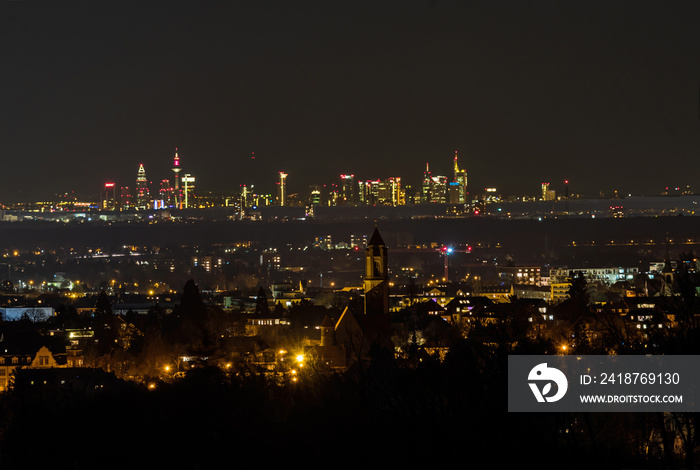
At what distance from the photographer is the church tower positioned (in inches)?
1086

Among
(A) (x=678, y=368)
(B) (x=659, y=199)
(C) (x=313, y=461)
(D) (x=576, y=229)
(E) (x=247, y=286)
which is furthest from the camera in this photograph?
(B) (x=659, y=199)

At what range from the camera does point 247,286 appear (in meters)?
59.2

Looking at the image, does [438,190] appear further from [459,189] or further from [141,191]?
[141,191]

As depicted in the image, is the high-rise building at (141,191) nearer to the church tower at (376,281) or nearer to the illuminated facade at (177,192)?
the illuminated facade at (177,192)

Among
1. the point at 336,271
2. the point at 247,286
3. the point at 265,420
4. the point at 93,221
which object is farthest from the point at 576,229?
the point at 265,420

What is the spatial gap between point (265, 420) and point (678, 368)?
172 inches

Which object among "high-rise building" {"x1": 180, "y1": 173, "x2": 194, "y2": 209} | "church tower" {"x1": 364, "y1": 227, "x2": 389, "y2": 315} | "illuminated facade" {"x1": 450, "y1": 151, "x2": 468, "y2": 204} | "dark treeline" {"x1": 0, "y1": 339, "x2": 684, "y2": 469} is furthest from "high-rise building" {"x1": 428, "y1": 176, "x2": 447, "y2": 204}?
"dark treeline" {"x1": 0, "y1": 339, "x2": 684, "y2": 469}

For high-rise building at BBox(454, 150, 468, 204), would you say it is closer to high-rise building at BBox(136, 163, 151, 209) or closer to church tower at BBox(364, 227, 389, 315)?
high-rise building at BBox(136, 163, 151, 209)

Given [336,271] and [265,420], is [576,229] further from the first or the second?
[265,420]
